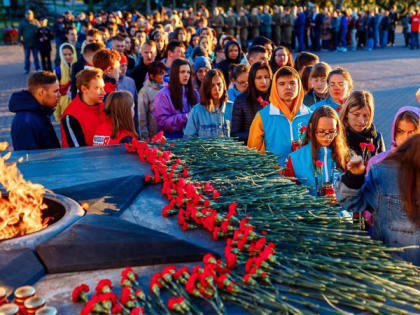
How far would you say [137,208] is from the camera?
395cm

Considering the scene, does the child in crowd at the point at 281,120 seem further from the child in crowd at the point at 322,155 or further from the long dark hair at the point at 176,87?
the long dark hair at the point at 176,87

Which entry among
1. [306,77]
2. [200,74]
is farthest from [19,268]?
[200,74]

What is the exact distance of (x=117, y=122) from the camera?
5.45 m

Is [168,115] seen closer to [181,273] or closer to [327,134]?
[327,134]

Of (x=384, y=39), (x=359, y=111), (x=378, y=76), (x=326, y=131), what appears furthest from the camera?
(x=384, y=39)

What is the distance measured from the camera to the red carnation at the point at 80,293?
8.98ft

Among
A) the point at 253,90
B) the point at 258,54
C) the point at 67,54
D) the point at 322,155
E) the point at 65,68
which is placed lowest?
the point at 322,155

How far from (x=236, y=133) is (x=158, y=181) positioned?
1.86 metres

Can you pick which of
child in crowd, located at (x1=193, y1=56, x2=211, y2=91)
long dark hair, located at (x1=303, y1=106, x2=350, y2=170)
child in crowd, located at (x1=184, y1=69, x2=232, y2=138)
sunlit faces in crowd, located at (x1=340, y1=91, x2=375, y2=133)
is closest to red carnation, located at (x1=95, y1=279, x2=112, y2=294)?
long dark hair, located at (x1=303, y1=106, x2=350, y2=170)

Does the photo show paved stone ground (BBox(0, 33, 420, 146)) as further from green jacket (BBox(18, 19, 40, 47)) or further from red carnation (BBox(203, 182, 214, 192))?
red carnation (BBox(203, 182, 214, 192))

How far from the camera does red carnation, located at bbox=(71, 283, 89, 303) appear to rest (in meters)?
2.74

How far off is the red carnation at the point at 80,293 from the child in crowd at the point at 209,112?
3580mm

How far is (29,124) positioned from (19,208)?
1877mm

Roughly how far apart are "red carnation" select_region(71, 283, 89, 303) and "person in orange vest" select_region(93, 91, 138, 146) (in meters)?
2.73
